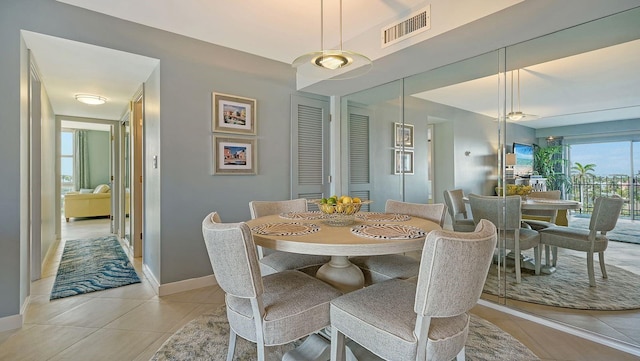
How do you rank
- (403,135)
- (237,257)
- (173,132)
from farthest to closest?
(403,135) → (173,132) → (237,257)

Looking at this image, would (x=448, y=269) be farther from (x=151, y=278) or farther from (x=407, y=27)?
(x=151, y=278)

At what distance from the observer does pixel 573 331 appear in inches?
81.0

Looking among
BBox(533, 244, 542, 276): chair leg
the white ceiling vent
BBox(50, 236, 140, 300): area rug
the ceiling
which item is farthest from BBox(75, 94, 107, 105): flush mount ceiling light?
BBox(533, 244, 542, 276): chair leg

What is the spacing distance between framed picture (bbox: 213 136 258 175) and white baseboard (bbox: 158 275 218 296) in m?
1.09

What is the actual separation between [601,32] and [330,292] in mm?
2474

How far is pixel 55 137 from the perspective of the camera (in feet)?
16.1

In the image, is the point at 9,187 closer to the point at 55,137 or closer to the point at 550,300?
the point at 55,137

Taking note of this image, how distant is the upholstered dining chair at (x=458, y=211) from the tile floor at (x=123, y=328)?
724 millimetres

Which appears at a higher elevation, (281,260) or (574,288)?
(281,260)

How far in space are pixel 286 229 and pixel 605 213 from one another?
→ 2245 millimetres

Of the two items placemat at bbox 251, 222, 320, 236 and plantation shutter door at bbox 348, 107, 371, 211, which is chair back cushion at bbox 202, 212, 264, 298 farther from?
plantation shutter door at bbox 348, 107, 371, 211

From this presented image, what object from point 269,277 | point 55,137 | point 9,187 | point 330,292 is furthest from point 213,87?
point 55,137

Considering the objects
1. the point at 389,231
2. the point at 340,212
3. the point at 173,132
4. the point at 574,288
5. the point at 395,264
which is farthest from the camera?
the point at 173,132

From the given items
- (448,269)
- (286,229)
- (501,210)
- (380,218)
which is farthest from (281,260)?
(501,210)
